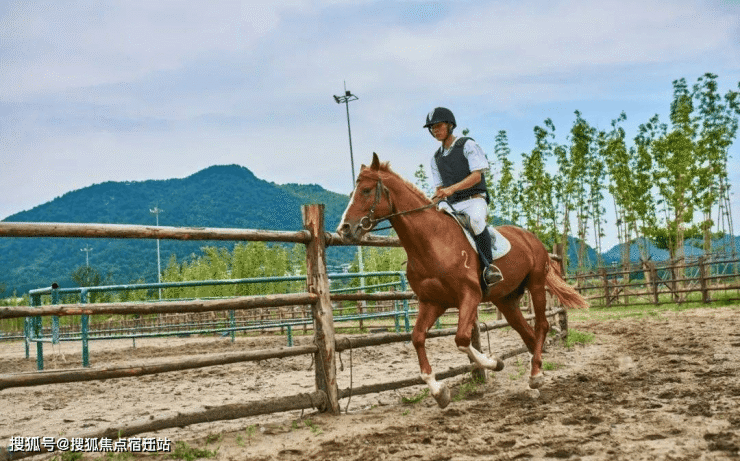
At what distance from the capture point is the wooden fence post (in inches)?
206

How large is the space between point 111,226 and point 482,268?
9.33 ft

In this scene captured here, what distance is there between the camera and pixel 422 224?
5121 mm

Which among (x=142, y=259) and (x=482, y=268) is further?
(x=142, y=259)

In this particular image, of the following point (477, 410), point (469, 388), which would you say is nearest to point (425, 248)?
point (477, 410)

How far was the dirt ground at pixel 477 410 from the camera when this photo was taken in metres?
3.69

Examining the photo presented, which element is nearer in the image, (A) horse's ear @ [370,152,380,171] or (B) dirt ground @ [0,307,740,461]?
(B) dirt ground @ [0,307,740,461]

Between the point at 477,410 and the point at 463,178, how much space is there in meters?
1.91

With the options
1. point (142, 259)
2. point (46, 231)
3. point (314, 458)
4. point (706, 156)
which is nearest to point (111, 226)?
point (46, 231)

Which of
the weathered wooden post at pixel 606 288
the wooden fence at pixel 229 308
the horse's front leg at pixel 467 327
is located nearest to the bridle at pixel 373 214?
the wooden fence at pixel 229 308

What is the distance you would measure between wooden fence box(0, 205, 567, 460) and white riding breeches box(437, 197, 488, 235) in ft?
2.67

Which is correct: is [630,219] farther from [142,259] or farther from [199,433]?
[142,259]

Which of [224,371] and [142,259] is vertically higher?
[142,259]

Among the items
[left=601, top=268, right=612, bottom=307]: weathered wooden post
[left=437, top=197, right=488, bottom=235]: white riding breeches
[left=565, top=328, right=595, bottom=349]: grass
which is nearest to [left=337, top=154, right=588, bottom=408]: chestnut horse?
[left=437, top=197, right=488, bottom=235]: white riding breeches

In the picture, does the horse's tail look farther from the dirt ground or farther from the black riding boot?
the black riding boot
